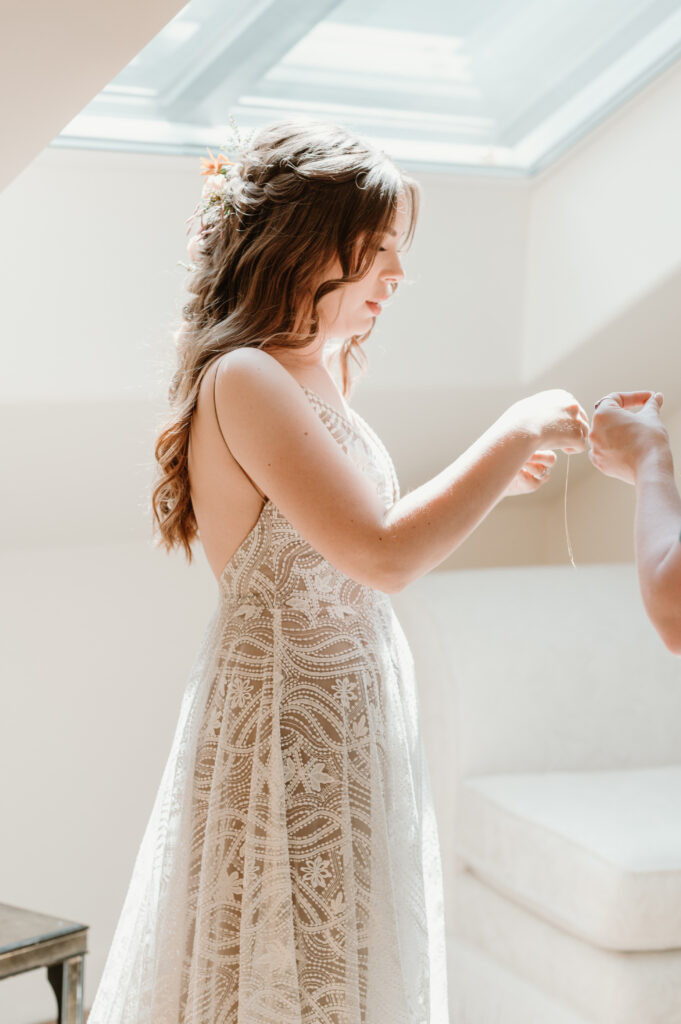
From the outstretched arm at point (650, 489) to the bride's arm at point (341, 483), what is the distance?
0.09 meters

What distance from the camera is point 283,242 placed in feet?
4.87

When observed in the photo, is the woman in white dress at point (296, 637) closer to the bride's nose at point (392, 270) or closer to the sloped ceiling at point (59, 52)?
the bride's nose at point (392, 270)

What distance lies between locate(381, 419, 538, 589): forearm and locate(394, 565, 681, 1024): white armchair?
47.0 inches

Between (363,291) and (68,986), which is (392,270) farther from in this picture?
(68,986)

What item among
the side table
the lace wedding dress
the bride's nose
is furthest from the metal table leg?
the bride's nose

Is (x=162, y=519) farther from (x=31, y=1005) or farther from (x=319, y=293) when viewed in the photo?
(x=31, y=1005)

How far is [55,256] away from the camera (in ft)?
7.79

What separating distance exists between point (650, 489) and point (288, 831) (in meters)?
0.55

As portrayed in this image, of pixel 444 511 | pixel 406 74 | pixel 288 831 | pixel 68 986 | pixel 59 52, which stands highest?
pixel 406 74

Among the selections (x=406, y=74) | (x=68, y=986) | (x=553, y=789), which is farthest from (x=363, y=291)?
(x=553, y=789)

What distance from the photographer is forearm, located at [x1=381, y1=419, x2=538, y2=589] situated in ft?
4.35

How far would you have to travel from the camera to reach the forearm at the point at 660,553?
3.65 ft

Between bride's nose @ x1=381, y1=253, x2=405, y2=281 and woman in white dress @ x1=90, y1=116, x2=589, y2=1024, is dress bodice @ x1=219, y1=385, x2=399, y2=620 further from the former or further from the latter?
bride's nose @ x1=381, y1=253, x2=405, y2=281

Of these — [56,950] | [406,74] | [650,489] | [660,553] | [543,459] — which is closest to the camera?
[660,553]
